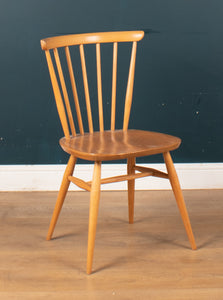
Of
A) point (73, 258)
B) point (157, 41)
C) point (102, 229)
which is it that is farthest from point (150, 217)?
point (157, 41)

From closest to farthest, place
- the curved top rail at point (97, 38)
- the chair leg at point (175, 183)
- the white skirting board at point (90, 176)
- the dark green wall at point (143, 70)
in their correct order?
1. the chair leg at point (175, 183)
2. the curved top rail at point (97, 38)
3. the dark green wall at point (143, 70)
4. the white skirting board at point (90, 176)

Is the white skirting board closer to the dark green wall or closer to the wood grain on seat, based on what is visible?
the dark green wall

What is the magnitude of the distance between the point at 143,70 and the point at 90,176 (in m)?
0.59

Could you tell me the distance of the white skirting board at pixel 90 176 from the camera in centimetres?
221

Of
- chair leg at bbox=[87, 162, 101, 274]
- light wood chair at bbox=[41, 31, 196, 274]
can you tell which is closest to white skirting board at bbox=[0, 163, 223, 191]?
light wood chair at bbox=[41, 31, 196, 274]

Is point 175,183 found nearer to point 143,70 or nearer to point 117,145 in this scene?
point 117,145

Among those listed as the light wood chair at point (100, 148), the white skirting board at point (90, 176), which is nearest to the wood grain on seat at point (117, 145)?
the light wood chair at point (100, 148)

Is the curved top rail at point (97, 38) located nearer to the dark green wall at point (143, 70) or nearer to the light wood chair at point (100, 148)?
the light wood chair at point (100, 148)

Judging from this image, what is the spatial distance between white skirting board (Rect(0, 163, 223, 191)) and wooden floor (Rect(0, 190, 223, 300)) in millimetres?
78

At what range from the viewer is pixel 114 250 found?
1.58 metres

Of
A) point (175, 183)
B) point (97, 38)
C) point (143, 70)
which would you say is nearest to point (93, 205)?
point (175, 183)

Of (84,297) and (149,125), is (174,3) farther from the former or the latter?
(84,297)

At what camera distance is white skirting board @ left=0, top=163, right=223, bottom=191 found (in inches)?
87.0

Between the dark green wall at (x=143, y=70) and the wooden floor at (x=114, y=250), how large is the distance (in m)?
0.29
